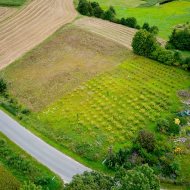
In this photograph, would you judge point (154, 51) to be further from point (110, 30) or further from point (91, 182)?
point (91, 182)

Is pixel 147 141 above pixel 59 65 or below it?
above

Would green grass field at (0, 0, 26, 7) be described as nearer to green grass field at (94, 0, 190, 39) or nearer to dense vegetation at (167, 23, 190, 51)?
green grass field at (94, 0, 190, 39)

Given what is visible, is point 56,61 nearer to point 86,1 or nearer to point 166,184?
point 86,1

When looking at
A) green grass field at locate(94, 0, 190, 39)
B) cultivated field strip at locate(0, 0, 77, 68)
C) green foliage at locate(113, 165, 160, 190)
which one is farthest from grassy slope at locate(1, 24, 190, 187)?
green grass field at locate(94, 0, 190, 39)

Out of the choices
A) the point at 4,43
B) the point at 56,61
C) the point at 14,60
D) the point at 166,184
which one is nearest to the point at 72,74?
the point at 56,61

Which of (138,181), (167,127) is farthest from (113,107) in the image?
(138,181)

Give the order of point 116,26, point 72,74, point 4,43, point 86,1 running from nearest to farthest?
point 72,74 → point 4,43 → point 116,26 → point 86,1

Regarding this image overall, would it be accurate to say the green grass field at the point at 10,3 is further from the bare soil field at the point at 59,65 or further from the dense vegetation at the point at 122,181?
the dense vegetation at the point at 122,181
